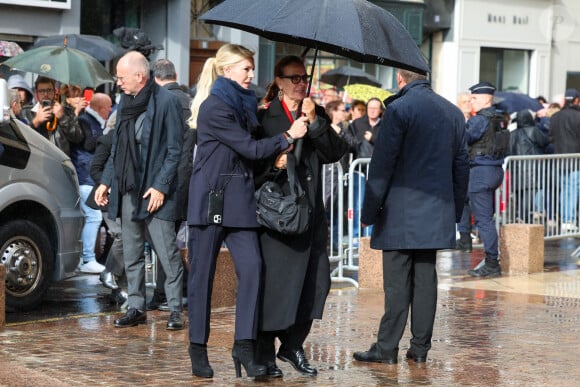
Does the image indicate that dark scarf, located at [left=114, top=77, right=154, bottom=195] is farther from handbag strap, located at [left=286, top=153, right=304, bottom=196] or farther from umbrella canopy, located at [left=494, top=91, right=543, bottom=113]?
umbrella canopy, located at [left=494, top=91, right=543, bottom=113]

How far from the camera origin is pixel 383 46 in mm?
7410

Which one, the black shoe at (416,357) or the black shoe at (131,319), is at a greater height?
the black shoe at (131,319)

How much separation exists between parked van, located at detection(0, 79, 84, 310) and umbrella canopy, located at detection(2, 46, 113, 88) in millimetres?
2505

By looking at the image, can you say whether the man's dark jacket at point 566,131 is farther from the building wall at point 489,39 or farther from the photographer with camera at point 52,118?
the building wall at point 489,39

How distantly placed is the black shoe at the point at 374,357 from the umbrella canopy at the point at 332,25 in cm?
192

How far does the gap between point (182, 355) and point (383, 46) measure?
2.53 m

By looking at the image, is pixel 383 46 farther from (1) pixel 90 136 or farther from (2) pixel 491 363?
(1) pixel 90 136

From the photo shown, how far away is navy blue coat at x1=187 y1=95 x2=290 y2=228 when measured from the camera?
739 centimetres

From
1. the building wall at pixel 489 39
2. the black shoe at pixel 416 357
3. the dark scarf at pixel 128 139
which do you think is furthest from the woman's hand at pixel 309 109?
the building wall at pixel 489 39

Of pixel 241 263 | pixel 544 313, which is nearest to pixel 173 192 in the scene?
pixel 241 263

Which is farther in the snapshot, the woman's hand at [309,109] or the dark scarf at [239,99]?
the dark scarf at [239,99]

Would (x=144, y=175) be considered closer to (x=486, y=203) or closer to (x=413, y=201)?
(x=413, y=201)

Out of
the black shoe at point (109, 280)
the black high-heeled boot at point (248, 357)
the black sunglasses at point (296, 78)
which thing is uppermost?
the black sunglasses at point (296, 78)

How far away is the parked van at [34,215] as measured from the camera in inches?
400
